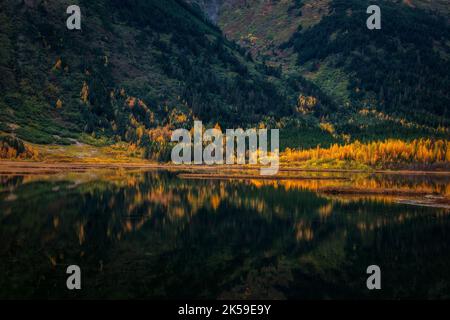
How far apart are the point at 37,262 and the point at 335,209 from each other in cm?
5602

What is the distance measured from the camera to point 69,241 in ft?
200

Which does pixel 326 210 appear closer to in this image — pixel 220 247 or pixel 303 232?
pixel 303 232

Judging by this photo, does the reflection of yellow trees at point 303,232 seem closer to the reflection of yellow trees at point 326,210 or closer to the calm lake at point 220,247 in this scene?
the calm lake at point 220,247

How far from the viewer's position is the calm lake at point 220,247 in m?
44.5

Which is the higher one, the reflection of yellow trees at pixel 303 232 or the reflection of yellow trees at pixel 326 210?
the reflection of yellow trees at pixel 326 210

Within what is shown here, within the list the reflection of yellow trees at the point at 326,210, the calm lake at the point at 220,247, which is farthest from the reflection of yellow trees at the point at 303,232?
the reflection of yellow trees at the point at 326,210

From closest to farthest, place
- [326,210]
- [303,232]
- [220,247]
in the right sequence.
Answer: [220,247] < [303,232] < [326,210]

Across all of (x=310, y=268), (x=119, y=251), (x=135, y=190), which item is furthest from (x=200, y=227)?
(x=135, y=190)

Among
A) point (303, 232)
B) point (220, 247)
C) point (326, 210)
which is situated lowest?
point (220, 247)

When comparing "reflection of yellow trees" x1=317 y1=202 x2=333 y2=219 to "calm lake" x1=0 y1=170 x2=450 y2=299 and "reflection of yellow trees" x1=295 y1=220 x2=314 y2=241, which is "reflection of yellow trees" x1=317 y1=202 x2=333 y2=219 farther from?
"reflection of yellow trees" x1=295 y1=220 x2=314 y2=241

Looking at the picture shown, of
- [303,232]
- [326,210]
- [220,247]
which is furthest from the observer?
[326,210]

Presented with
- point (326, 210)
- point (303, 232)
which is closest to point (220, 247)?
point (303, 232)

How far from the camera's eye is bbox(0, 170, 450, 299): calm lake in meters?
44.5

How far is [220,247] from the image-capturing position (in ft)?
201
